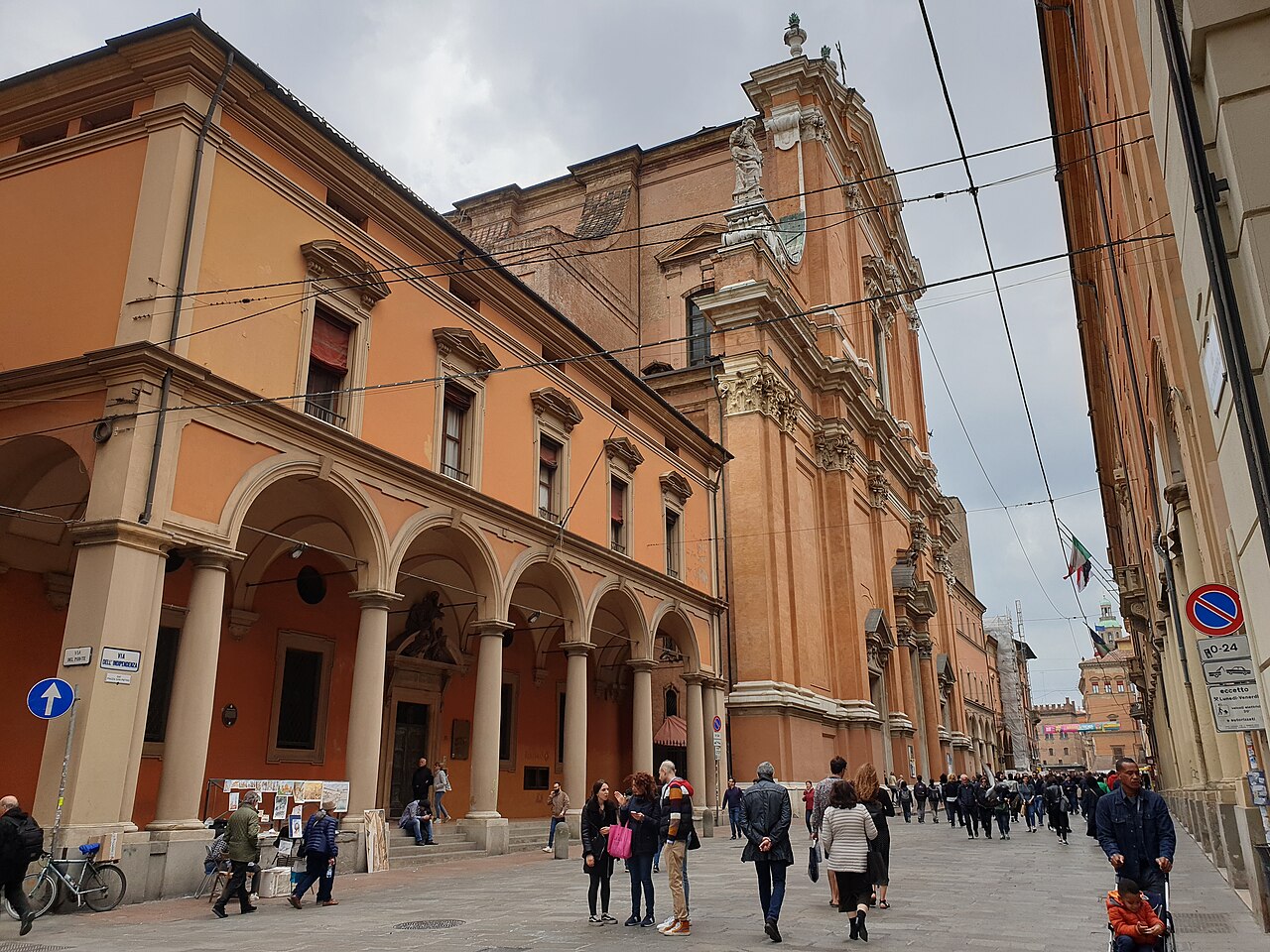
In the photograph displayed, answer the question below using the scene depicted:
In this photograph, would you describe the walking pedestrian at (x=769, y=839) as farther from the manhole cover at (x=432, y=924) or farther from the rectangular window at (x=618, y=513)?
the rectangular window at (x=618, y=513)

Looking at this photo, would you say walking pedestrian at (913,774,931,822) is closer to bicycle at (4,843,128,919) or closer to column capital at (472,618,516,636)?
column capital at (472,618,516,636)

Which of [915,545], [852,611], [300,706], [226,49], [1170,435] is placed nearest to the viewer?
[1170,435]

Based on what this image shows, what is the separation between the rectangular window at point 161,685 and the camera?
14.3 m

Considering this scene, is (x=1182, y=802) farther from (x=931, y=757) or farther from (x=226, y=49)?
(x=226, y=49)

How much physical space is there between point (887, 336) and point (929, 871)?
123 feet

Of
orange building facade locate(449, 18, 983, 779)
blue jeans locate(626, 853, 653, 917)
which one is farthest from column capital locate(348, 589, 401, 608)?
orange building facade locate(449, 18, 983, 779)

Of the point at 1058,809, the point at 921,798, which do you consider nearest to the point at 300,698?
the point at 1058,809

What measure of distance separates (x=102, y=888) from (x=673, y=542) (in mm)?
17063

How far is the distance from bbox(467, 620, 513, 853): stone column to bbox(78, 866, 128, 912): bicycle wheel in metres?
7.00

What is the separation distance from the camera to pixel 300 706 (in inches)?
663

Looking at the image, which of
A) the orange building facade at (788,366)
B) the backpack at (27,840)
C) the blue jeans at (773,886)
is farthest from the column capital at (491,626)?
the orange building facade at (788,366)

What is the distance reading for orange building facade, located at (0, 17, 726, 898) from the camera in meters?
11.0

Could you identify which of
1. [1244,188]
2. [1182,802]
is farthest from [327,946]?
[1182,802]

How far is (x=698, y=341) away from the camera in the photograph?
3606cm
